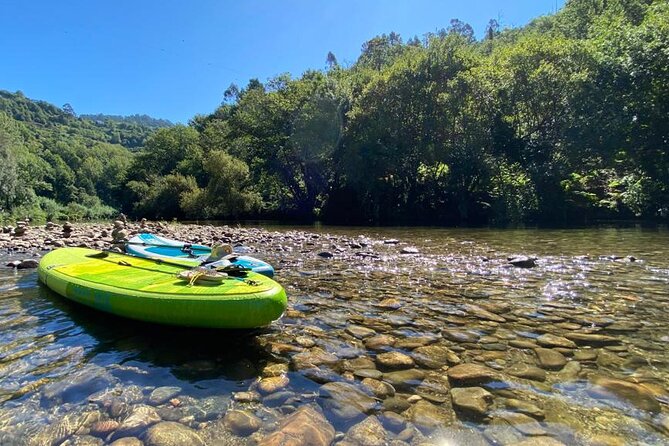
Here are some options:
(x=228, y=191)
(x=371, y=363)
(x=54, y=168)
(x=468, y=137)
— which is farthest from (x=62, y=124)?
(x=371, y=363)

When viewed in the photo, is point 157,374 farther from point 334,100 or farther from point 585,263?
point 334,100

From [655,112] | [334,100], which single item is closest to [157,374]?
[655,112]

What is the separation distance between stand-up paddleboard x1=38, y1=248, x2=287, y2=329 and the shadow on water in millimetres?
254

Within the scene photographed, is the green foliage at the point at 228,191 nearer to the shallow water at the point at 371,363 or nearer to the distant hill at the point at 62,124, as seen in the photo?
the shallow water at the point at 371,363

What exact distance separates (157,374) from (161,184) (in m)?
47.7

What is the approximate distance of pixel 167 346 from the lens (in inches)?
175

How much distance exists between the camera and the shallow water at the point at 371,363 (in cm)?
288

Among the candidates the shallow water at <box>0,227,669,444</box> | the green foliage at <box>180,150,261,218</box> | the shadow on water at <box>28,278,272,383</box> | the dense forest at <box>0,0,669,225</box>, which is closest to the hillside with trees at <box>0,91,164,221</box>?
the green foliage at <box>180,150,261,218</box>

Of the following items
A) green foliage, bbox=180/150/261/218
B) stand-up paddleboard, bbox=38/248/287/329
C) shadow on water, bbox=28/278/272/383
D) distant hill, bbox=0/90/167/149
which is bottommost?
shadow on water, bbox=28/278/272/383

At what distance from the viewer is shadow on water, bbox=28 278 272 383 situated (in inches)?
153

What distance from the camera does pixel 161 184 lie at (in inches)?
1866

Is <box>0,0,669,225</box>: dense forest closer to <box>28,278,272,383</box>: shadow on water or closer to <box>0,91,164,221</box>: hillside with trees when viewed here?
<box>28,278,272,383</box>: shadow on water

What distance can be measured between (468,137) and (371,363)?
24.3 meters

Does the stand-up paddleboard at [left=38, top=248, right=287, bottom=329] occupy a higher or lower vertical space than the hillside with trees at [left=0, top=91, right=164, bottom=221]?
lower
